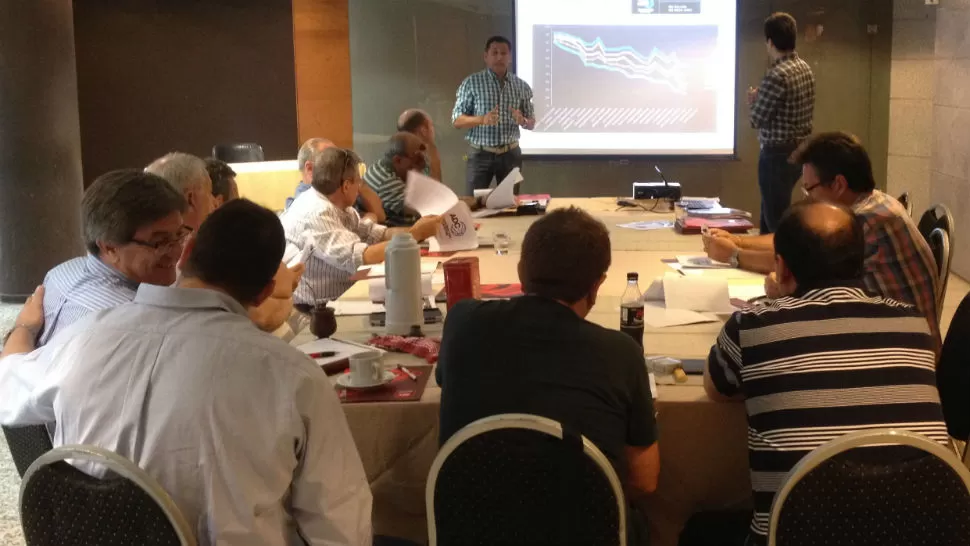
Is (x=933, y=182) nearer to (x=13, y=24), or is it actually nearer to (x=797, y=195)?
(x=797, y=195)

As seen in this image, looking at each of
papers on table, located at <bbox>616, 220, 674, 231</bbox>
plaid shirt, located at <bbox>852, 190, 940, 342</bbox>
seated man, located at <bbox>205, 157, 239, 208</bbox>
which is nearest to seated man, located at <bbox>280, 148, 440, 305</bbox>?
seated man, located at <bbox>205, 157, 239, 208</bbox>

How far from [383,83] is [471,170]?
1.44 metres

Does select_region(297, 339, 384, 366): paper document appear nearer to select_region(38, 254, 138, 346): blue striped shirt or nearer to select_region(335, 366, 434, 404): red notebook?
select_region(335, 366, 434, 404): red notebook

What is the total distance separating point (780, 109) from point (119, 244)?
469 cm

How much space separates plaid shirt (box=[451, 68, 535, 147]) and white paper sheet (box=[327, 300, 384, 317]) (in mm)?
3875

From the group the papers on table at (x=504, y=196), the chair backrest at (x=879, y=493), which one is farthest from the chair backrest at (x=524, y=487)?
the papers on table at (x=504, y=196)

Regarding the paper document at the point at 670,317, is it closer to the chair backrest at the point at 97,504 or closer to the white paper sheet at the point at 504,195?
the chair backrest at the point at 97,504

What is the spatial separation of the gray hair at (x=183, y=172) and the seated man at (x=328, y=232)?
1.80 ft

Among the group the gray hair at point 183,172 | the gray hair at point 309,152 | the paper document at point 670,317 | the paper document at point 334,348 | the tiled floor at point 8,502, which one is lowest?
the tiled floor at point 8,502

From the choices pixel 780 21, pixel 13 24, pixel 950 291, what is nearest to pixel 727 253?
pixel 780 21

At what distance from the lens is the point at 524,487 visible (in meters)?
1.46

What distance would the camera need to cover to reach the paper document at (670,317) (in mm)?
2555

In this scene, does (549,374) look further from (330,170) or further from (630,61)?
(630,61)

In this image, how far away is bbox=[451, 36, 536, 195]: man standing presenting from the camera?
21.4ft
